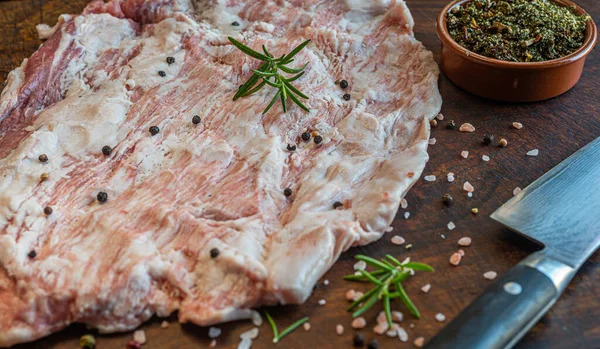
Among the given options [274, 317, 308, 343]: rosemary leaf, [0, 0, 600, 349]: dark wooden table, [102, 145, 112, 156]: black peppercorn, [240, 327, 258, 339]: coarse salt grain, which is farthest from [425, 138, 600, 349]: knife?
[102, 145, 112, 156]: black peppercorn

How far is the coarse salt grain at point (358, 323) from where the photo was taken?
8.80 feet

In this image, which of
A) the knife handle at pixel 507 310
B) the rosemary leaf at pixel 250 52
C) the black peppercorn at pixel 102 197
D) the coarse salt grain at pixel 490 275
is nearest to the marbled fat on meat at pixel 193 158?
the black peppercorn at pixel 102 197

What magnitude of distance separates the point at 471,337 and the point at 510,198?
3.60ft

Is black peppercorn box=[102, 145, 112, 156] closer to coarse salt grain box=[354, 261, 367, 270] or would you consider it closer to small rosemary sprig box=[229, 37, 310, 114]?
small rosemary sprig box=[229, 37, 310, 114]

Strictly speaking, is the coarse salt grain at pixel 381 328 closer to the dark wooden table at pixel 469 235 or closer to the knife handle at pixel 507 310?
the dark wooden table at pixel 469 235

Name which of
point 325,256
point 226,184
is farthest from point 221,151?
point 325,256

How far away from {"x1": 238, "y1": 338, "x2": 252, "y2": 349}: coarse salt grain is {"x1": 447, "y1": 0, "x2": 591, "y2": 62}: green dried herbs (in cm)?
222

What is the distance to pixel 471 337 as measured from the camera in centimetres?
236

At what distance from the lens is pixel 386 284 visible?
272 centimetres

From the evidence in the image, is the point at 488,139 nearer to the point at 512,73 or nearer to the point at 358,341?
the point at 512,73

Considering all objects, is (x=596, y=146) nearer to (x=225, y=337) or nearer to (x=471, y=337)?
(x=471, y=337)

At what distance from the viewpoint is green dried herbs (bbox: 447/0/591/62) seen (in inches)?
144

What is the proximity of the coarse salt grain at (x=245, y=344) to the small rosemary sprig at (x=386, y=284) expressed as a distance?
1.53 ft

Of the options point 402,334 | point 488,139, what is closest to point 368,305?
point 402,334
